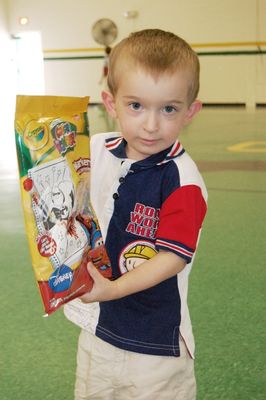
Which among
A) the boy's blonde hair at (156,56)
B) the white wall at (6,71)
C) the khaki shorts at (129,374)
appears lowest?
the white wall at (6,71)

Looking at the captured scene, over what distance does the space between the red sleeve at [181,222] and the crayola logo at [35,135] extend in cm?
25

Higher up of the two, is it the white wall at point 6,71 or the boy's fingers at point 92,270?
the boy's fingers at point 92,270

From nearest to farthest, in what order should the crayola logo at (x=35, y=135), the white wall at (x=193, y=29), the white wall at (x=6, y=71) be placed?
1. the crayola logo at (x=35, y=135)
2. the white wall at (x=193, y=29)
3. the white wall at (x=6, y=71)

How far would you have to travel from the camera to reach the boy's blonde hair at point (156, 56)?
3.12 ft

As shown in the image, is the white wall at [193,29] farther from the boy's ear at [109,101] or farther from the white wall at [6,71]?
the boy's ear at [109,101]

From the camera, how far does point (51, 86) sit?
48.1ft

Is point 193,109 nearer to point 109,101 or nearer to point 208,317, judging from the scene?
point 109,101

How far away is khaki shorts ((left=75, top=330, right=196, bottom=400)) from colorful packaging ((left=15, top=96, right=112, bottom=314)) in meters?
0.25

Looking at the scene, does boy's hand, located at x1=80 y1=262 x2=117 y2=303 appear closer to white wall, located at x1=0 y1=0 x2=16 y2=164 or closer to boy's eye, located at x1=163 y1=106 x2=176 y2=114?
boy's eye, located at x1=163 y1=106 x2=176 y2=114

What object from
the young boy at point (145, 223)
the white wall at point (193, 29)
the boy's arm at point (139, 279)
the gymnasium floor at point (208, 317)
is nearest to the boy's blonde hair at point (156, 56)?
the young boy at point (145, 223)

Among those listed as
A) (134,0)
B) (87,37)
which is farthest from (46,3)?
(134,0)

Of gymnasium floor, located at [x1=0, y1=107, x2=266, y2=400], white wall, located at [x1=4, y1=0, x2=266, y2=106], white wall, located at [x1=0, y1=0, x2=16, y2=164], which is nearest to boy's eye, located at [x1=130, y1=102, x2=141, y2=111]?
gymnasium floor, located at [x1=0, y1=107, x2=266, y2=400]

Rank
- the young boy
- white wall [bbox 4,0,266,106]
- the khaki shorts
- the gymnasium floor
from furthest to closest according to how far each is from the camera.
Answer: white wall [bbox 4,0,266,106]
the gymnasium floor
the khaki shorts
the young boy

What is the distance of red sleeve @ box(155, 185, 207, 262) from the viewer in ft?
3.21
